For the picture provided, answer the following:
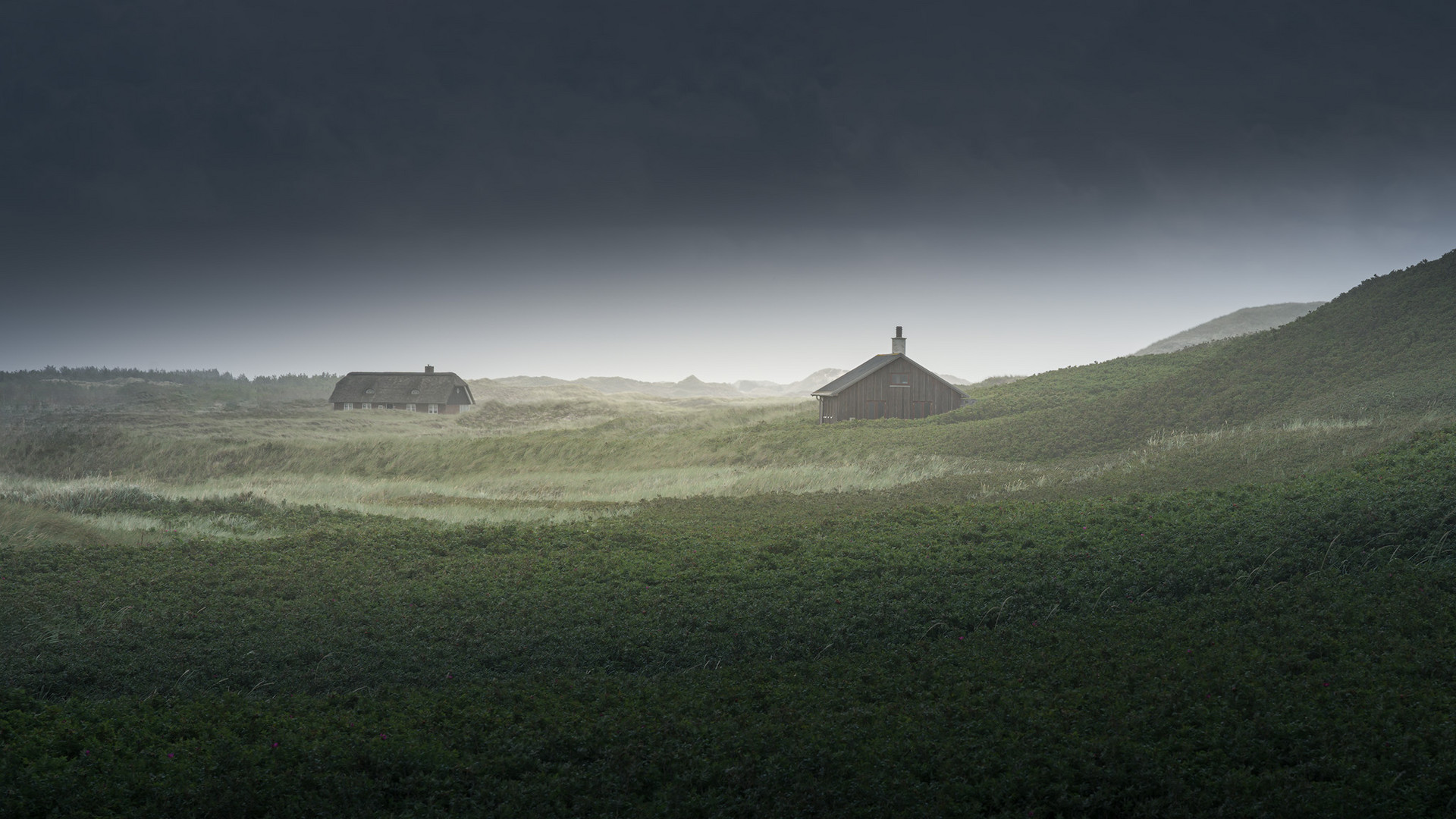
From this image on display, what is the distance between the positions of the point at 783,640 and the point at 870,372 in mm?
42725

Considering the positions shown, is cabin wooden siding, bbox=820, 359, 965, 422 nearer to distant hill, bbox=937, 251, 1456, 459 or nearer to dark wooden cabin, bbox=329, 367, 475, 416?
distant hill, bbox=937, 251, 1456, 459

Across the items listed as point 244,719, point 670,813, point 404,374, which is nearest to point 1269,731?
point 670,813

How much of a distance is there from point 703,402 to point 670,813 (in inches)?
4666

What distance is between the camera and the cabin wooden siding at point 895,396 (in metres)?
56.2

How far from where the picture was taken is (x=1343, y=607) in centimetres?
1297

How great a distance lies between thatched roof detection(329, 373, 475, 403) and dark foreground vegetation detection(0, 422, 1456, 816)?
6315 centimetres

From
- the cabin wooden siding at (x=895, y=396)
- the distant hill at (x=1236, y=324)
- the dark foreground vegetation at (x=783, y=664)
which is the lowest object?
the dark foreground vegetation at (x=783, y=664)

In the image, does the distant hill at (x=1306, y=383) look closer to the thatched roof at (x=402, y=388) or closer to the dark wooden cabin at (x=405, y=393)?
the dark wooden cabin at (x=405, y=393)

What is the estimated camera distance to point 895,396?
5622 centimetres

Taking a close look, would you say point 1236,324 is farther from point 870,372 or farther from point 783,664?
point 783,664

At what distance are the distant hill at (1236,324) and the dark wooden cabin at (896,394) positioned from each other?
380ft

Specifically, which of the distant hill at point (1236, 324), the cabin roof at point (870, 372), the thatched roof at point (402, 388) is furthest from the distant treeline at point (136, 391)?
the distant hill at point (1236, 324)

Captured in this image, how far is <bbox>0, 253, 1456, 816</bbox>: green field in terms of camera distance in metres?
8.48

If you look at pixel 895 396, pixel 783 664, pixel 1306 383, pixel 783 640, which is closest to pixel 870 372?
pixel 895 396
